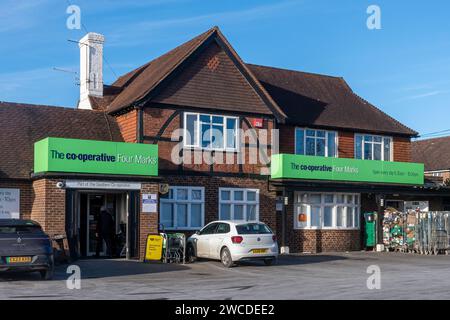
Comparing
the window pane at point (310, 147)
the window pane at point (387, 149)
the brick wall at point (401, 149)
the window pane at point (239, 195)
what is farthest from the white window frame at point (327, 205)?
the brick wall at point (401, 149)

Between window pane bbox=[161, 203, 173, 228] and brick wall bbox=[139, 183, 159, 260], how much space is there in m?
2.08

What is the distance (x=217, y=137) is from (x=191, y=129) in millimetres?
1174

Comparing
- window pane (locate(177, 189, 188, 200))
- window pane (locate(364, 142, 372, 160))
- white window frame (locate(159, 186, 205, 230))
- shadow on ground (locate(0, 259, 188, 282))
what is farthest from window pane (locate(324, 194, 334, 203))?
shadow on ground (locate(0, 259, 188, 282))

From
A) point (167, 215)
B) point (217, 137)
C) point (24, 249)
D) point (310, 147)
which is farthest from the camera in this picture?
point (310, 147)

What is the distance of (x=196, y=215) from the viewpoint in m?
26.2

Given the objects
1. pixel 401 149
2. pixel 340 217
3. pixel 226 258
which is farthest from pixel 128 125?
pixel 401 149

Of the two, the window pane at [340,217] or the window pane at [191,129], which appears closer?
the window pane at [191,129]

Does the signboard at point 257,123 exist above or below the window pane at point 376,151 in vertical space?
above

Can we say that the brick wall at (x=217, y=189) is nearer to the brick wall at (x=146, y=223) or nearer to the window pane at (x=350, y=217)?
the brick wall at (x=146, y=223)

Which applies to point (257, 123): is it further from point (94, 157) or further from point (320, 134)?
point (94, 157)

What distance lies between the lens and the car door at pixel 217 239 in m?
21.8

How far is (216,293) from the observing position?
47.0ft

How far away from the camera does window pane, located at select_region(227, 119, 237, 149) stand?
2711 cm

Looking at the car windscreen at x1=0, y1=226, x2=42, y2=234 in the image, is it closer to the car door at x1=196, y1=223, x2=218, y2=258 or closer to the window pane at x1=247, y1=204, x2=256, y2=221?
the car door at x1=196, y1=223, x2=218, y2=258
